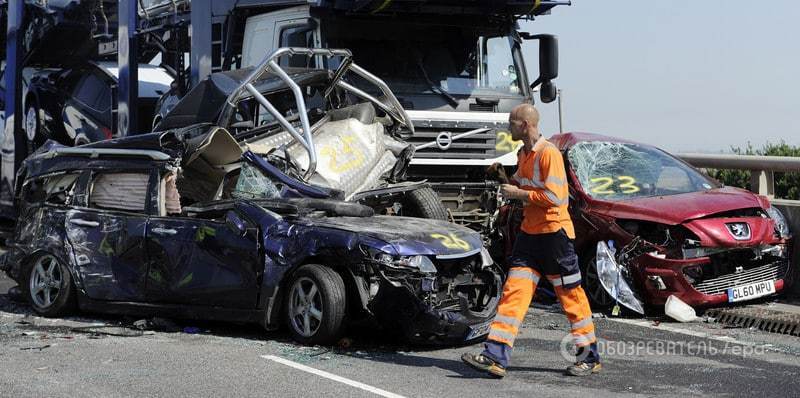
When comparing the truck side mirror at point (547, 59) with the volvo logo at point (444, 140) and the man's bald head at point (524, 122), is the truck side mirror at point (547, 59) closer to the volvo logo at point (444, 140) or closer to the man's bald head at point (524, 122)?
the volvo logo at point (444, 140)

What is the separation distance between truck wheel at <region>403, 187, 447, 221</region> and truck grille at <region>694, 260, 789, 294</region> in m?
2.51

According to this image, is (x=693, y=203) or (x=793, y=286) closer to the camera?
(x=693, y=203)

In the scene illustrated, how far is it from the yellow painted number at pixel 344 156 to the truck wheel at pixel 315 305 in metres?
2.37

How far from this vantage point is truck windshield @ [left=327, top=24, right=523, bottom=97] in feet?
38.0

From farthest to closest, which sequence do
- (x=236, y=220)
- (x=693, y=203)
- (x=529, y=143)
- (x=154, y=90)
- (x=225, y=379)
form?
(x=154, y=90)
(x=693, y=203)
(x=236, y=220)
(x=529, y=143)
(x=225, y=379)

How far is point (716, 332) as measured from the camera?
8844 mm

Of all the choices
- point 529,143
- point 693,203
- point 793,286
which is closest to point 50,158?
point 529,143

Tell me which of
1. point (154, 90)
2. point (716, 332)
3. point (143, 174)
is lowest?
point (716, 332)

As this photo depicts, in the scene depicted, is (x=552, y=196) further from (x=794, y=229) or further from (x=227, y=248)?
(x=794, y=229)

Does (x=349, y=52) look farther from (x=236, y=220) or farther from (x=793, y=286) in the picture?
(x=793, y=286)

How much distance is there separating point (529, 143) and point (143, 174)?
3.36 metres

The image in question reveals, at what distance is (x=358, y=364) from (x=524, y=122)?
188 centimetres

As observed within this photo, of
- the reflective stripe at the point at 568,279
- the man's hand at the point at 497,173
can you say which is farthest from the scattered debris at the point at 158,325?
the man's hand at the point at 497,173

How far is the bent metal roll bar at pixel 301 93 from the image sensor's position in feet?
31.7
